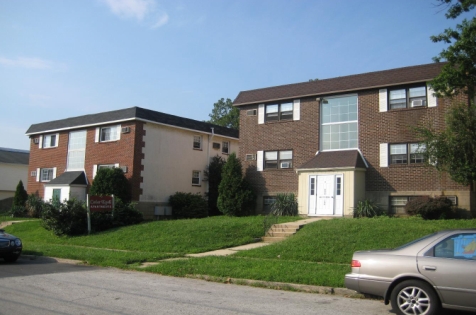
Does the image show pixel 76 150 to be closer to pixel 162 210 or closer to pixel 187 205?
pixel 162 210

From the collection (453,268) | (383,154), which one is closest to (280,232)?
(383,154)

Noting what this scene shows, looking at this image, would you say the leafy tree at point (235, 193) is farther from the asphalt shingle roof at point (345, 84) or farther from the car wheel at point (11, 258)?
the car wheel at point (11, 258)

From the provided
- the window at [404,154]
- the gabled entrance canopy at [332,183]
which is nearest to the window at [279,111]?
the gabled entrance canopy at [332,183]

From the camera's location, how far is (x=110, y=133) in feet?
93.6

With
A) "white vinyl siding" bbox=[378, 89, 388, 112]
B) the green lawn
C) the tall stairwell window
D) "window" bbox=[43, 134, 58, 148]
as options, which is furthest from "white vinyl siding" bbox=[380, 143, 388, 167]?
"window" bbox=[43, 134, 58, 148]

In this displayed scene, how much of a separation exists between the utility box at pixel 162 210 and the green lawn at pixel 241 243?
564 cm

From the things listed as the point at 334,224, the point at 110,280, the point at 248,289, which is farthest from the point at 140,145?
the point at 248,289

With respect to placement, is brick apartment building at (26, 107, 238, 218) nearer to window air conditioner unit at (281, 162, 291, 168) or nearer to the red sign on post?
the red sign on post

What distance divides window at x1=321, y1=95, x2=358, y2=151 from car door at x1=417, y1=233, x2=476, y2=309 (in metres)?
15.8

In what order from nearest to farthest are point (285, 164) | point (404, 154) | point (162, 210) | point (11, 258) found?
1. point (11, 258)
2. point (404, 154)
3. point (285, 164)
4. point (162, 210)

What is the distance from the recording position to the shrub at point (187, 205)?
90.6 feet

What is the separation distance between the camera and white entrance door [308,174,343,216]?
21500 mm

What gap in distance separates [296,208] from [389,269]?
15.4 metres

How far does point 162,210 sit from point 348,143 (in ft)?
37.6
